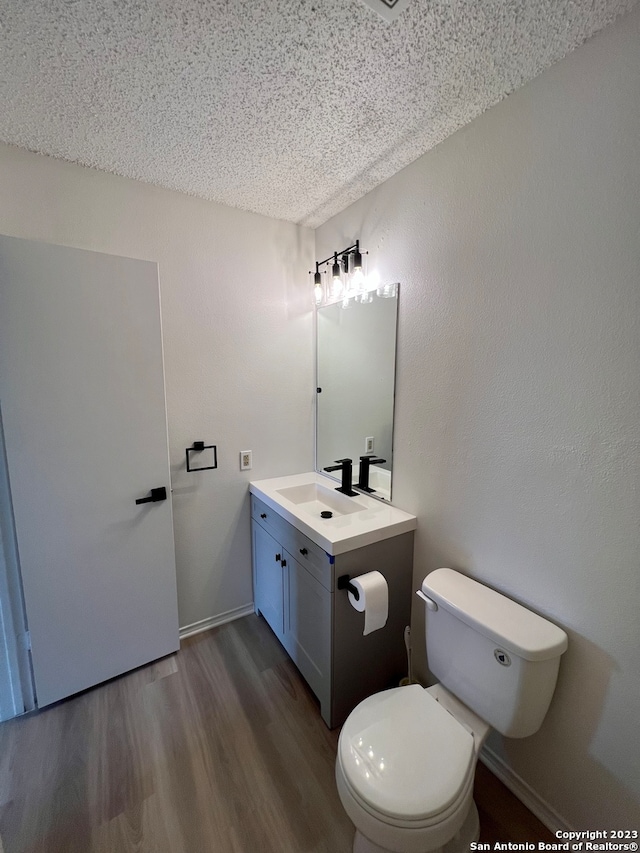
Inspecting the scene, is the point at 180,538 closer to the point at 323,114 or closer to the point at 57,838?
the point at 57,838

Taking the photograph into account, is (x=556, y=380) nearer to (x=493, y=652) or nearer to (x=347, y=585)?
(x=493, y=652)

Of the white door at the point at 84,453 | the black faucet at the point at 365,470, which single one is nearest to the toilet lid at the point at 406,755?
the black faucet at the point at 365,470

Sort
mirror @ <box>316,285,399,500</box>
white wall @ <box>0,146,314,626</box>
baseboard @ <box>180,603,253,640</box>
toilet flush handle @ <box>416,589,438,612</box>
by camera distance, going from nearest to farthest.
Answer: toilet flush handle @ <box>416,589,438,612</box>
white wall @ <box>0,146,314,626</box>
mirror @ <box>316,285,399,500</box>
baseboard @ <box>180,603,253,640</box>

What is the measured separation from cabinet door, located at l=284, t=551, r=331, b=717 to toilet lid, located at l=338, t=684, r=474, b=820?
1.13 feet

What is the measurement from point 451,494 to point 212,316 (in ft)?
5.14

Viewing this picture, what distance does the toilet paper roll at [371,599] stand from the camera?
1.31 metres

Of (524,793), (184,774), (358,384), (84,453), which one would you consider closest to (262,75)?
(358,384)

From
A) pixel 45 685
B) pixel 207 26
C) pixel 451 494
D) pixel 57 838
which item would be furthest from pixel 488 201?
pixel 45 685

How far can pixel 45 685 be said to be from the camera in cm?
154

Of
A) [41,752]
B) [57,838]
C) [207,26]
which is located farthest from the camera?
[41,752]

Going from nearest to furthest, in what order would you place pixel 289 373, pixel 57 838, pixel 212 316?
A: pixel 57 838, pixel 212 316, pixel 289 373

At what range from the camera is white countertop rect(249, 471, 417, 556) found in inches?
54.9

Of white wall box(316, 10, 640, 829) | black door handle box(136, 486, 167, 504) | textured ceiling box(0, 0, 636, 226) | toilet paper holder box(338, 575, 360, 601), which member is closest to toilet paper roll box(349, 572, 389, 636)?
toilet paper holder box(338, 575, 360, 601)

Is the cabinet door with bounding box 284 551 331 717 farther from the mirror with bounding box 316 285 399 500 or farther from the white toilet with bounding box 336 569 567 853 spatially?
the mirror with bounding box 316 285 399 500
